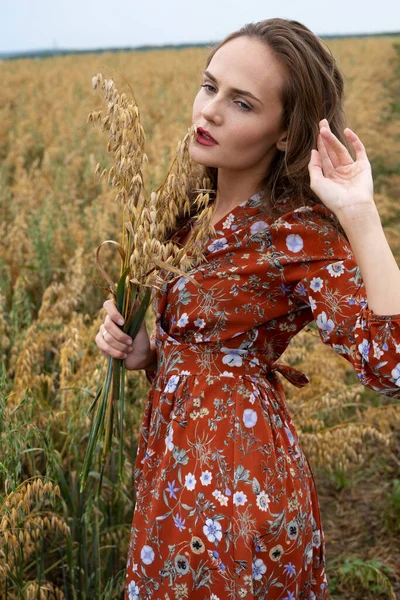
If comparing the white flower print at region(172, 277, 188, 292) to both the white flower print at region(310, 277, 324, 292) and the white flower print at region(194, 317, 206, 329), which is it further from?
the white flower print at region(310, 277, 324, 292)

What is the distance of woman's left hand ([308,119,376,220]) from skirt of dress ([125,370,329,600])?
448mm

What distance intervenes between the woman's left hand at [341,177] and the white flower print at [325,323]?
19cm

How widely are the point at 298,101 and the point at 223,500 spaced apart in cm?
86

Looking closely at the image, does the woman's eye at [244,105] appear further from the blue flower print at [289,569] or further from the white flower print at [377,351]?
the blue flower print at [289,569]

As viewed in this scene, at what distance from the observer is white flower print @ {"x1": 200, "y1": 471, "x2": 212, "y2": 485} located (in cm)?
158

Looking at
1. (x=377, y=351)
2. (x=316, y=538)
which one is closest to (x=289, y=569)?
(x=316, y=538)

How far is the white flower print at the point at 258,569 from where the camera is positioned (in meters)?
1.57

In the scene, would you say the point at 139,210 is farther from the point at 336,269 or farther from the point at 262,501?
the point at 262,501

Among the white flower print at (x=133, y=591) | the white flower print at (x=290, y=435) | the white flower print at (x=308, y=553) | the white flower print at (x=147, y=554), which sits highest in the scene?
the white flower print at (x=290, y=435)

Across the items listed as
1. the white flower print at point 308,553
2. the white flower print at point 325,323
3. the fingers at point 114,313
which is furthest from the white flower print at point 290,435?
the fingers at point 114,313

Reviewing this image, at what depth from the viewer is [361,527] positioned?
3271 millimetres

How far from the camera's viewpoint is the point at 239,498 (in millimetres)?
1560

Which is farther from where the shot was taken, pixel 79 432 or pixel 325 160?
pixel 79 432

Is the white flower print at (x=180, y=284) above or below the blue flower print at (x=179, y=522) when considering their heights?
above
